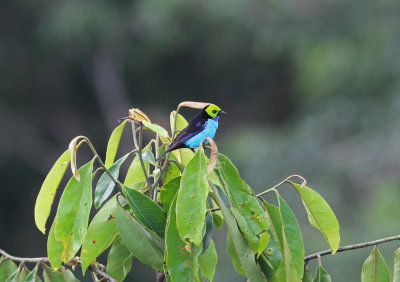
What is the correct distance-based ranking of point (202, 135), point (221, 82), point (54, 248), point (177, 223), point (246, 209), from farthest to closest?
1. point (221, 82)
2. point (202, 135)
3. point (54, 248)
4. point (246, 209)
5. point (177, 223)

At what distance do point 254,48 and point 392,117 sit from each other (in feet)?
12.6

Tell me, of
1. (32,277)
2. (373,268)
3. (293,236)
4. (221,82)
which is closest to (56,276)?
(32,277)

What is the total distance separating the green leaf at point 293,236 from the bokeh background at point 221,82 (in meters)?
8.03

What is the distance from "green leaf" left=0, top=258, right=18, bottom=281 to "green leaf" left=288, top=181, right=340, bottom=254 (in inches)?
27.7

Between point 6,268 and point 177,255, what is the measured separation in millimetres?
522

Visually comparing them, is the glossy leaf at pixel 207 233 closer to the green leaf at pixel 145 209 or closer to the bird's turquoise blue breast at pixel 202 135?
the green leaf at pixel 145 209

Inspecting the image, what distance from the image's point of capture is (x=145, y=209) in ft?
5.12

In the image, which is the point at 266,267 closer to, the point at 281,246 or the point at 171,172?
the point at 281,246

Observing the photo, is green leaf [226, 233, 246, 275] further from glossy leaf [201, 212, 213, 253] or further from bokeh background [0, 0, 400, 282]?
bokeh background [0, 0, 400, 282]

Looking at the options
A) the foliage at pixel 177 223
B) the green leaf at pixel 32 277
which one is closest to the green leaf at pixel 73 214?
the foliage at pixel 177 223

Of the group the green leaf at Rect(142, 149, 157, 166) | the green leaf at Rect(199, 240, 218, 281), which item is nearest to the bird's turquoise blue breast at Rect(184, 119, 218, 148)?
the green leaf at Rect(142, 149, 157, 166)

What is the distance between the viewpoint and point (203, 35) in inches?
538

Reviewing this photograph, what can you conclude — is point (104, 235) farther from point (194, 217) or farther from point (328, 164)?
point (328, 164)

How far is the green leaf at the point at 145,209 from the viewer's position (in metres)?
1.55
